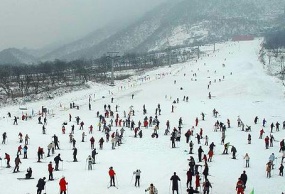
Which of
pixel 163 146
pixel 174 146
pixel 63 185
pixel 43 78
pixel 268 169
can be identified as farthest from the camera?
pixel 43 78

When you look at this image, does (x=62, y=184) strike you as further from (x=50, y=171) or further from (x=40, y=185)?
(x=50, y=171)

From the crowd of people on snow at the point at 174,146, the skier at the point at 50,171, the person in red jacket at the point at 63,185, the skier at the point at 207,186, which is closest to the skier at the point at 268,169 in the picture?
the crowd of people on snow at the point at 174,146

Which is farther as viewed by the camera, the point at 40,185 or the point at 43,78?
the point at 43,78

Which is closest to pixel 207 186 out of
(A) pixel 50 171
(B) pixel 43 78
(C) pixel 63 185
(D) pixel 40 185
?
(C) pixel 63 185

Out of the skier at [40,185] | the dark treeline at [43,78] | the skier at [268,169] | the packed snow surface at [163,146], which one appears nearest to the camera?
the skier at [40,185]

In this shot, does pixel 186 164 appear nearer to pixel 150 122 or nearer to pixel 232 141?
pixel 232 141

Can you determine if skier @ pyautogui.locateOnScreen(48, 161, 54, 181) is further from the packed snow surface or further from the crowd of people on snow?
the packed snow surface

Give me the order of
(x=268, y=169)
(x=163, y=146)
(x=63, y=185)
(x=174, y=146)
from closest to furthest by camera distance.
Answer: (x=63, y=185), (x=268, y=169), (x=174, y=146), (x=163, y=146)

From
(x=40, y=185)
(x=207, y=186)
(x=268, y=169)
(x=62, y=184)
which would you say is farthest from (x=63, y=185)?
(x=268, y=169)

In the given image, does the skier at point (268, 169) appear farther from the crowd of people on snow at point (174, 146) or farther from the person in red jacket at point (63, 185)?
the person in red jacket at point (63, 185)

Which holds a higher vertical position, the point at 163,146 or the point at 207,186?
the point at 207,186

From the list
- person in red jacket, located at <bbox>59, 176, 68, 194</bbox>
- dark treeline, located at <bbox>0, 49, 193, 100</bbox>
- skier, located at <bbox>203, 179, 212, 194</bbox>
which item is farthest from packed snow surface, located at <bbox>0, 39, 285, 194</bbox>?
dark treeline, located at <bbox>0, 49, 193, 100</bbox>

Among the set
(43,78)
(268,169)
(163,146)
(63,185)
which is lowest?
(163,146)
